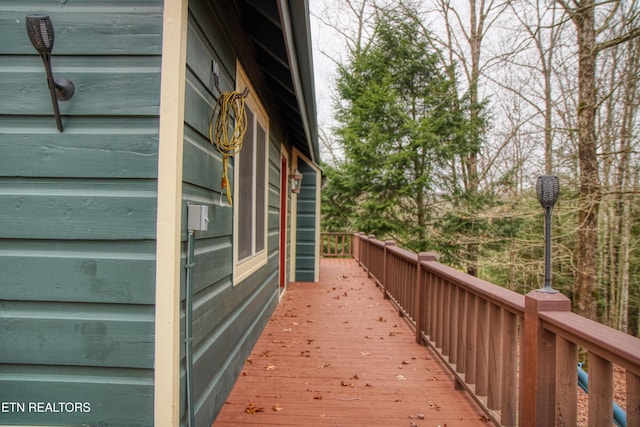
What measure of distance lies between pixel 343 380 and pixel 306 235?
15.1 ft

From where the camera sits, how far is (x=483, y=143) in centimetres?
1146

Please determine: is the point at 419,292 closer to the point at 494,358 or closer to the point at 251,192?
the point at 494,358

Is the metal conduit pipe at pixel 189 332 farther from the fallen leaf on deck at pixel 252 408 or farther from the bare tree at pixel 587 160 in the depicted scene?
the bare tree at pixel 587 160

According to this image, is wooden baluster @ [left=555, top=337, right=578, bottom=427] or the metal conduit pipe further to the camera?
the metal conduit pipe

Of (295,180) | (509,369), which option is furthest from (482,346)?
(295,180)

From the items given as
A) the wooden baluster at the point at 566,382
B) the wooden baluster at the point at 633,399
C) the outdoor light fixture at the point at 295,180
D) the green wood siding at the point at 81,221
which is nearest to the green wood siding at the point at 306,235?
the outdoor light fixture at the point at 295,180

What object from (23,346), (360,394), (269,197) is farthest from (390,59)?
(23,346)

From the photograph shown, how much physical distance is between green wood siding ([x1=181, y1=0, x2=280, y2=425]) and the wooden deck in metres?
0.27

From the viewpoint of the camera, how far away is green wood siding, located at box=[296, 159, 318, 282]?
7352 mm

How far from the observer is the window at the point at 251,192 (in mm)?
2787

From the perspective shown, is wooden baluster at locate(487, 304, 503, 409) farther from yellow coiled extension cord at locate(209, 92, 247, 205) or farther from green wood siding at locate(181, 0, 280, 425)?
yellow coiled extension cord at locate(209, 92, 247, 205)

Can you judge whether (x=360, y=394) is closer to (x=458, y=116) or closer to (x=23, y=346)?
(x=23, y=346)

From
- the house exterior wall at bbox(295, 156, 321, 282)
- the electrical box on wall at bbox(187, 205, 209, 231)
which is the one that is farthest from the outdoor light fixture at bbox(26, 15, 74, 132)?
the house exterior wall at bbox(295, 156, 321, 282)

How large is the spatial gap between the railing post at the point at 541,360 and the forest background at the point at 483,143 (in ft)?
21.6
